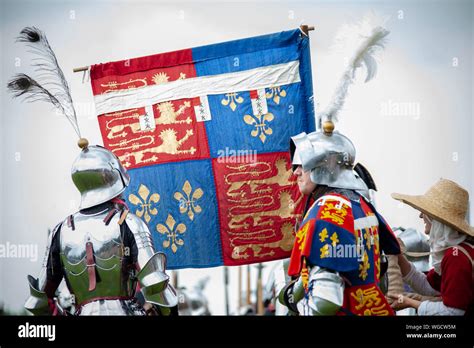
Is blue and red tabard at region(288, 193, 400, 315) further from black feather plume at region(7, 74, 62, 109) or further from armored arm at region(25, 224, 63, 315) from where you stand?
black feather plume at region(7, 74, 62, 109)

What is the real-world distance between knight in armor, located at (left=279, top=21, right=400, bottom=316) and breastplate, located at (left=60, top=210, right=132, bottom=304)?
1053mm

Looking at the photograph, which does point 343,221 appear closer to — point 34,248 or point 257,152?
point 257,152

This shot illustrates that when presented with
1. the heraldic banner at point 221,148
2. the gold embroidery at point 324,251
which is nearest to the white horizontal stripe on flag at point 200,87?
the heraldic banner at point 221,148

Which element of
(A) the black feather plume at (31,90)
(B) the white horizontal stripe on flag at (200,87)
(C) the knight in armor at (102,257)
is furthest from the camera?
(B) the white horizontal stripe on flag at (200,87)

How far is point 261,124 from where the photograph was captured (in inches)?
281

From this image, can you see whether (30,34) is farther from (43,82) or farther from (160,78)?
(160,78)

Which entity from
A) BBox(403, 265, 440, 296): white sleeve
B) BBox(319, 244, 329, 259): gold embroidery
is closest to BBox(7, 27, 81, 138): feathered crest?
BBox(319, 244, 329, 259): gold embroidery

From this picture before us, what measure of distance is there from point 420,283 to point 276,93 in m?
1.61

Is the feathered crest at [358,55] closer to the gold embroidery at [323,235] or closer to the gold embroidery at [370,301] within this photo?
the gold embroidery at [323,235]

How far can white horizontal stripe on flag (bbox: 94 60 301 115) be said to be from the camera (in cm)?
716

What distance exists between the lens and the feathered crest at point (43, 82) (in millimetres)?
7047

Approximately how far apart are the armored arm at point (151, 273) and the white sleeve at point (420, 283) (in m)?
1.55
